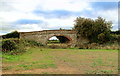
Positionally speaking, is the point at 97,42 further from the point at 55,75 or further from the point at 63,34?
the point at 55,75

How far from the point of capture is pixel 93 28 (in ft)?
78.7

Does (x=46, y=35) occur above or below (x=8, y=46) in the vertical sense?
above

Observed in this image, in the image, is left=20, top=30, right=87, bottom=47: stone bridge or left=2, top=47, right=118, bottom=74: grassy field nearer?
left=2, top=47, right=118, bottom=74: grassy field

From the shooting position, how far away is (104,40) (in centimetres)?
2356

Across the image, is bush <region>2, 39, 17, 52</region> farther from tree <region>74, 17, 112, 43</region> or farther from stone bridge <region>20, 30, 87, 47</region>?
tree <region>74, 17, 112, 43</region>

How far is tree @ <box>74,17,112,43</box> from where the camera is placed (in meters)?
24.0

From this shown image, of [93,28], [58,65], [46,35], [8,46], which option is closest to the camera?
[58,65]

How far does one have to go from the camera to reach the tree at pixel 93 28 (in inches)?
945

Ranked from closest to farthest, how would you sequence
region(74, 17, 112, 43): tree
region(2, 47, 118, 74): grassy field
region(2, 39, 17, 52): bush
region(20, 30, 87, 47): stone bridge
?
1. region(2, 47, 118, 74): grassy field
2. region(2, 39, 17, 52): bush
3. region(20, 30, 87, 47): stone bridge
4. region(74, 17, 112, 43): tree

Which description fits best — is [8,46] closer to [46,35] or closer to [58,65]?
[58,65]

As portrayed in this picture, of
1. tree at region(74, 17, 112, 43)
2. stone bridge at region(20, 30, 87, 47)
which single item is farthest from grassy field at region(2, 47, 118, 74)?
tree at region(74, 17, 112, 43)

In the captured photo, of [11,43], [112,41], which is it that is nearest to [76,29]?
[112,41]

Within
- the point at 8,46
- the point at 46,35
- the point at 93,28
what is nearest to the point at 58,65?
the point at 8,46

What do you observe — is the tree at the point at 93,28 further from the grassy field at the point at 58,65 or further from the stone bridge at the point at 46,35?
the grassy field at the point at 58,65
